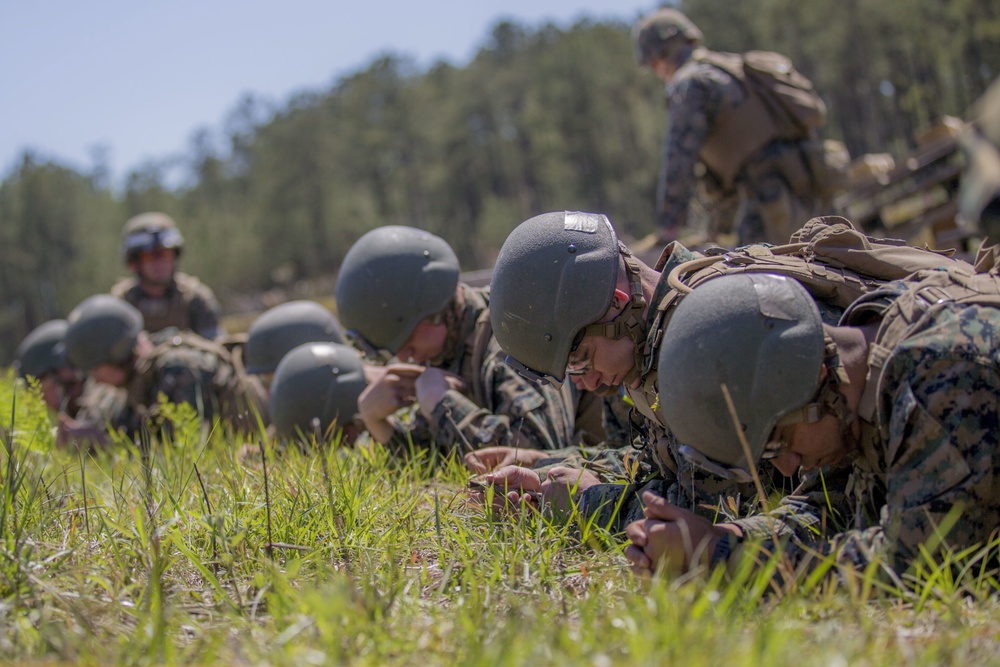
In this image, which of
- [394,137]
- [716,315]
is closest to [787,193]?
[716,315]

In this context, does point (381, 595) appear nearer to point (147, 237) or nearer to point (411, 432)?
point (411, 432)

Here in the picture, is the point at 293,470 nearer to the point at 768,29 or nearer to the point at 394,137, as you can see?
the point at 768,29

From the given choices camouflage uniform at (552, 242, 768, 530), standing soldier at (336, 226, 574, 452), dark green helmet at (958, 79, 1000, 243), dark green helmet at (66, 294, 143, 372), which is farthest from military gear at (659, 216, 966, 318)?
dark green helmet at (66, 294, 143, 372)

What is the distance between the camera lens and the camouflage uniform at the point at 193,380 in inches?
239

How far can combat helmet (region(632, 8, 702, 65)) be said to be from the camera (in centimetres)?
675

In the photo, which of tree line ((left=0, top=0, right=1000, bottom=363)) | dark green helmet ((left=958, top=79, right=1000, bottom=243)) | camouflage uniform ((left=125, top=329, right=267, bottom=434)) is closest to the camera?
dark green helmet ((left=958, top=79, right=1000, bottom=243))

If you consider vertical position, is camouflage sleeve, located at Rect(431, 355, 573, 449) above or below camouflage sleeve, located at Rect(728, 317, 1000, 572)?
below

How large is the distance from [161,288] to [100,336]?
244 cm

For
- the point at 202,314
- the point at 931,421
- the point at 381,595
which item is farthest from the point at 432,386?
the point at 202,314

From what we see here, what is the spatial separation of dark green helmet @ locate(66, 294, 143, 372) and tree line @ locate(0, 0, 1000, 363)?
114 feet

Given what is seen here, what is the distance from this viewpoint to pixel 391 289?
4316mm

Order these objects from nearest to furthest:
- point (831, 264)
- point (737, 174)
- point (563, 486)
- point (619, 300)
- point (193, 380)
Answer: point (831, 264) → point (619, 300) → point (563, 486) → point (193, 380) → point (737, 174)

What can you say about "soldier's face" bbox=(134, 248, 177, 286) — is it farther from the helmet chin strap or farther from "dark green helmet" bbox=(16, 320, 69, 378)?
the helmet chin strap

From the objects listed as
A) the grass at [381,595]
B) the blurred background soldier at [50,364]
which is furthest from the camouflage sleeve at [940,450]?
the blurred background soldier at [50,364]
